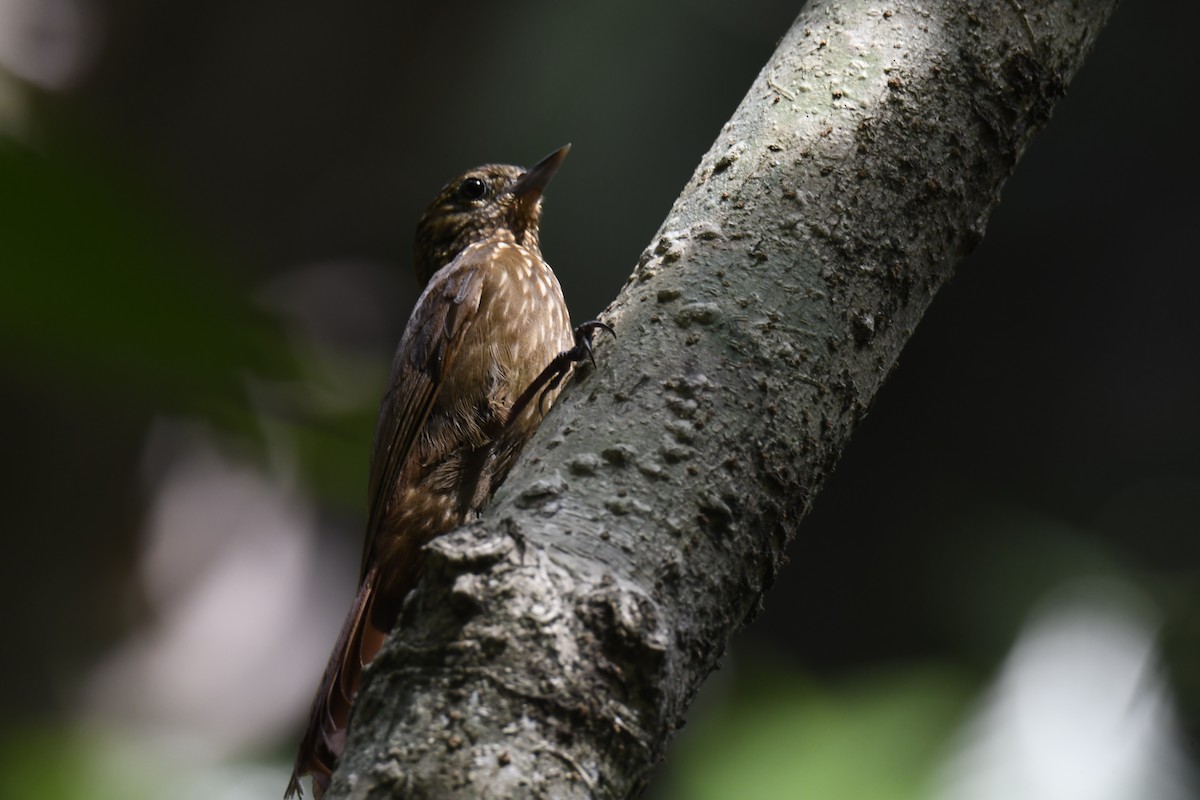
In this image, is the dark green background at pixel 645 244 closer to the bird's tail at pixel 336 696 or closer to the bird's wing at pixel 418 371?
the bird's wing at pixel 418 371

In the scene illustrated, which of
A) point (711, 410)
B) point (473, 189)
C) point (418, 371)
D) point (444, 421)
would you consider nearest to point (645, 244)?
point (473, 189)

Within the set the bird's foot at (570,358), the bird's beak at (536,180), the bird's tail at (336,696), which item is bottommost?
the bird's tail at (336,696)

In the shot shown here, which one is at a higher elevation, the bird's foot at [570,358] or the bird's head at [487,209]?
the bird's head at [487,209]

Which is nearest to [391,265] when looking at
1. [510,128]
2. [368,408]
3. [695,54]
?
[510,128]

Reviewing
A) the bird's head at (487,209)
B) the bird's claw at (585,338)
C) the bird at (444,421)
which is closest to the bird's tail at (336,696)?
the bird at (444,421)

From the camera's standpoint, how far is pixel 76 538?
4.54 metres

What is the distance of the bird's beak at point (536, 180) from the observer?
3676 millimetres

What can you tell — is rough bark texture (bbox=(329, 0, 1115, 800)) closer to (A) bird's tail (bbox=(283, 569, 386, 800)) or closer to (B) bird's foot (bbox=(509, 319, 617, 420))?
(B) bird's foot (bbox=(509, 319, 617, 420))

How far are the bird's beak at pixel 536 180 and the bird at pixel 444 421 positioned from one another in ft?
1.30

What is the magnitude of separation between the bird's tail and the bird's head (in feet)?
4.81

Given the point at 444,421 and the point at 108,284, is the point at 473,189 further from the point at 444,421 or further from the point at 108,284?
the point at 108,284

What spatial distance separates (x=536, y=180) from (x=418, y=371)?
102cm

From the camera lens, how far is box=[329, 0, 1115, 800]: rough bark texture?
109 cm

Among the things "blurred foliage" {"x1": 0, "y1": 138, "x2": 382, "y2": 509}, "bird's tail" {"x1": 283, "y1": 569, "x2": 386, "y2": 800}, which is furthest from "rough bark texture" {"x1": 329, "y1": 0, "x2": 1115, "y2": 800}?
"bird's tail" {"x1": 283, "y1": 569, "x2": 386, "y2": 800}
